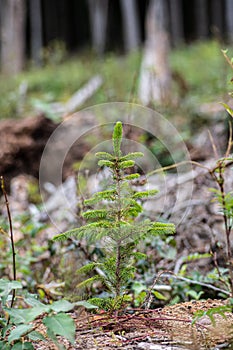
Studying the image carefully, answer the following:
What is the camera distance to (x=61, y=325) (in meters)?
1.17

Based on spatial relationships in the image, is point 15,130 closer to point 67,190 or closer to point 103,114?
point 103,114

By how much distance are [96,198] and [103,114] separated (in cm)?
354

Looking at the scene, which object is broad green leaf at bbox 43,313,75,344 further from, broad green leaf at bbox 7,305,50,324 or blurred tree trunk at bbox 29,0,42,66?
blurred tree trunk at bbox 29,0,42,66

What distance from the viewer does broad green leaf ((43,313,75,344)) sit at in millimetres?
1146

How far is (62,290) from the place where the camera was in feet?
7.51

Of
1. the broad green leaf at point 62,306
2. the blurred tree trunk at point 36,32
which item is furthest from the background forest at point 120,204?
the blurred tree trunk at point 36,32

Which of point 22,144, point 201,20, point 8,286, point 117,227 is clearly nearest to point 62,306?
point 8,286

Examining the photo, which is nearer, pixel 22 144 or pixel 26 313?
pixel 26 313

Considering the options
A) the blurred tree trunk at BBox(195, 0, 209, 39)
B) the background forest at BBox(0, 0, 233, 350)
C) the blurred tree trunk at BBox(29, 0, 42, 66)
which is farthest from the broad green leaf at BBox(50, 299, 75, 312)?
the blurred tree trunk at BBox(195, 0, 209, 39)

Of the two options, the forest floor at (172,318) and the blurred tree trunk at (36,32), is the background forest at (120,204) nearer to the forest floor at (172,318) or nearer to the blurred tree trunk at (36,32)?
the forest floor at (172,318)

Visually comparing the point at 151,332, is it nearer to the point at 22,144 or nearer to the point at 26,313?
the point at 26,313

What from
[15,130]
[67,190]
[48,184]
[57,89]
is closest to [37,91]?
[57,89]

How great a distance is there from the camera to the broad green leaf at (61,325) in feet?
3.76

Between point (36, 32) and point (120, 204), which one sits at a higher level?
point (36, 32)
